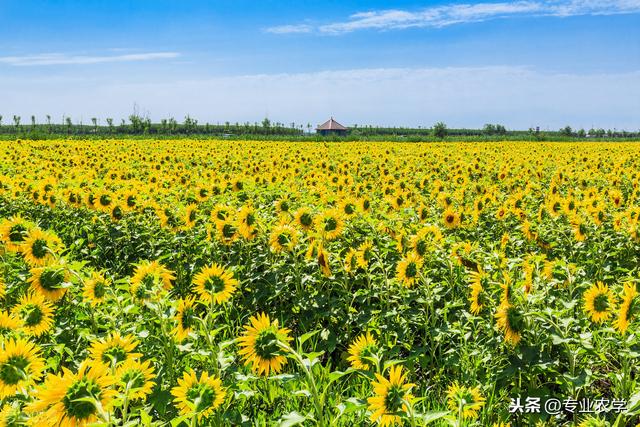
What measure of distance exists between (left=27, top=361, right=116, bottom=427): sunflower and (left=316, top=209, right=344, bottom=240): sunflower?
281 cm

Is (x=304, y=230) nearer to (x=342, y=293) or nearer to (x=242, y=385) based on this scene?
(x=342, y=293)

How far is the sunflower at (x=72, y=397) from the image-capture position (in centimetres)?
152

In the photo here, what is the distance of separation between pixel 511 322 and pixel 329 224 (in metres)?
2.03

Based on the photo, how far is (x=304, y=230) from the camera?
15.1ft

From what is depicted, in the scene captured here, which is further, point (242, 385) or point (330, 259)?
point (330, 259)

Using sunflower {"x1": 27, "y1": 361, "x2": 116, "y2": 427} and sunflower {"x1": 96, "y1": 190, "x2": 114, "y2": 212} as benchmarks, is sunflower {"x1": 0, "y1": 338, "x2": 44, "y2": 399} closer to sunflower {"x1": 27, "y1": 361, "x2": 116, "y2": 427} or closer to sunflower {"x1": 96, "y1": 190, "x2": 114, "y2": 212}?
sunflower {"x1": 27, "y1": 361, "x2": 116, "y2": 427}

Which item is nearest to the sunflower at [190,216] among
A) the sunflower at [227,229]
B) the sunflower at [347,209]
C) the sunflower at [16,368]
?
the sunflower at [227,229]

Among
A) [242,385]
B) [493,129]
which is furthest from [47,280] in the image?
[493,129]

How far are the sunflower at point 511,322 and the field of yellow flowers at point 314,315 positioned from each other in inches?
0.4

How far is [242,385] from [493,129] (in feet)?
270

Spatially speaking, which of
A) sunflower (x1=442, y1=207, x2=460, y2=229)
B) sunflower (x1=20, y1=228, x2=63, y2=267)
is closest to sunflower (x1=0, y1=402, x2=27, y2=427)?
sunflower (x1=20, y1=228, x2=63, y2=267)

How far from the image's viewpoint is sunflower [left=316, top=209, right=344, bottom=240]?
14.1ft

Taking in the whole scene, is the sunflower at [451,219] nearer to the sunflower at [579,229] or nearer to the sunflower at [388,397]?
the sunflower at [579,229]

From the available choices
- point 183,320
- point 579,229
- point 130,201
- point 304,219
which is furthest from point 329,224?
point 130,201
